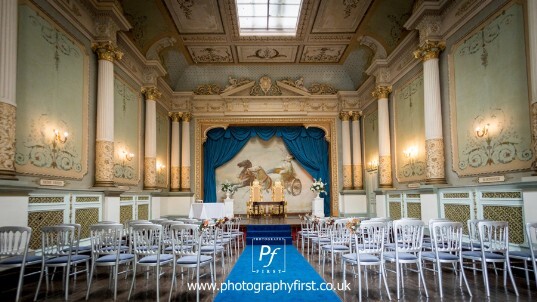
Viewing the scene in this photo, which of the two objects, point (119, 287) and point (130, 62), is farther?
point (130, 62)

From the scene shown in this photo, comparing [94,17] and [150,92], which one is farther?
[150,92]

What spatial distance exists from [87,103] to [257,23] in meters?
6.19

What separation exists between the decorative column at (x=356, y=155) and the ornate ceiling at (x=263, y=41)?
1.41 m

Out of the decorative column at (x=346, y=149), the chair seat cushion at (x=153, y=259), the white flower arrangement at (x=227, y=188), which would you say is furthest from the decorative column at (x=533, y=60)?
the white flower arrangement at (x=227, y=188)

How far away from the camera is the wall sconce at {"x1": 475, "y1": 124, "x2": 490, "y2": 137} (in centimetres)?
747

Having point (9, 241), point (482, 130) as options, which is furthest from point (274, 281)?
point (482, 130)

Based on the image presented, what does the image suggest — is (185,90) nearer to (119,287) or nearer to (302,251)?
(302,251)

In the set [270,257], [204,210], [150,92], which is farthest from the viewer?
[150,92]

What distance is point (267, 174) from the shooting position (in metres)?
17.2

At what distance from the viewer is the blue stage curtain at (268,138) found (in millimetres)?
16484

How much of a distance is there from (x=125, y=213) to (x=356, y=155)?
8.92 metres

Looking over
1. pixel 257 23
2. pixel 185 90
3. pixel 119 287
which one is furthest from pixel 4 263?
pixel 185 90

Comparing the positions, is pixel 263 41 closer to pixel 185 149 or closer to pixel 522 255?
pixel 185 149

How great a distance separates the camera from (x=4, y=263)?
4.68 metres
